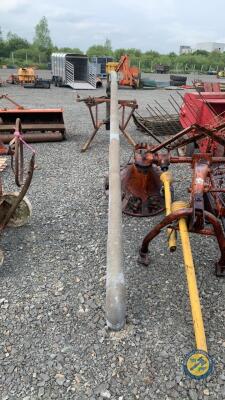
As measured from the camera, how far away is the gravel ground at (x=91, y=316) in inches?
88.4

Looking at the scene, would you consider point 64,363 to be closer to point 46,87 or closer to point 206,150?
Answer: point 206,150

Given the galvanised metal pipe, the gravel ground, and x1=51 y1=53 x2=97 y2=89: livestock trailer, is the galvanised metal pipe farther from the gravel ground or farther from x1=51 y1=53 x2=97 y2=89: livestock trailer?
x1=51 y1=53 x2=97 y2=89: livestock trailer

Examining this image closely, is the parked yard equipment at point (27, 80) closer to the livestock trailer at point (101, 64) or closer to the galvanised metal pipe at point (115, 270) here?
the livestock trailer at point (101, 64)

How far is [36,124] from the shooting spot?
8.00 metres

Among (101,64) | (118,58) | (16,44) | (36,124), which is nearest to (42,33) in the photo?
(16,44)

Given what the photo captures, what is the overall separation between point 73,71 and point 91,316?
2057 centimetres

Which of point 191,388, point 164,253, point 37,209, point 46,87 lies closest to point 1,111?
point 37,209

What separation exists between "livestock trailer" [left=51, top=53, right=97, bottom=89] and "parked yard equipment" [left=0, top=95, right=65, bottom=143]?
12588 millimetres

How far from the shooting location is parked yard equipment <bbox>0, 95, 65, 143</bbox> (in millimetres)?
7793

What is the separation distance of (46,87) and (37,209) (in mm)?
17247

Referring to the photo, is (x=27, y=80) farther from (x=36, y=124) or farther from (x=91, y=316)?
(x=91, y=316)

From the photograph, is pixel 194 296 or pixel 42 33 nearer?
pixel 194 296

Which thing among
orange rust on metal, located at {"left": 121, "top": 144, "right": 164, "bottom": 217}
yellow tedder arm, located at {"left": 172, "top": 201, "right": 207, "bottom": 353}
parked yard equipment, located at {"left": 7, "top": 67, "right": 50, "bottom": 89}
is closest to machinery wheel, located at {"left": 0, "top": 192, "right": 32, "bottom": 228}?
orange rust on metal, located at {"left": 121, "top": 144, "right": 164, "bottom": 217}

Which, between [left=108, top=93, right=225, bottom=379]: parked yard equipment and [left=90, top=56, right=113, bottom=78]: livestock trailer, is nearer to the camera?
[left=108, top=93, right=225, bottom=379]: parked yard equipment
